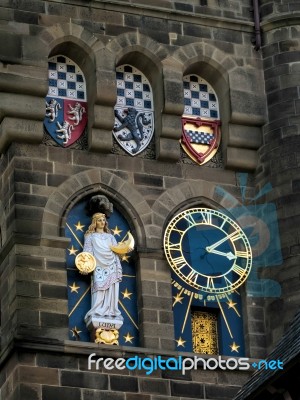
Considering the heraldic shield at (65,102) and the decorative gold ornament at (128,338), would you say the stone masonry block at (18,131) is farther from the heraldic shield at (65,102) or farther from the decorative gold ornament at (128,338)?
the decorative gold ornament at (128,338)

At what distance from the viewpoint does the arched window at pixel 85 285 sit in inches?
1421

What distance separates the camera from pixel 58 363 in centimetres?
3531

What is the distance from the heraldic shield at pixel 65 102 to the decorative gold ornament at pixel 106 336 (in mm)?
3181

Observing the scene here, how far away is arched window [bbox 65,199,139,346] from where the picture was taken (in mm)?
36094

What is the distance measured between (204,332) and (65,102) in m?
4.33

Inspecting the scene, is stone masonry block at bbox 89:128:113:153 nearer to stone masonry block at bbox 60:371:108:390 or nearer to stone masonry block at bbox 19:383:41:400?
stone masonry block at bbox 60:371:108:390

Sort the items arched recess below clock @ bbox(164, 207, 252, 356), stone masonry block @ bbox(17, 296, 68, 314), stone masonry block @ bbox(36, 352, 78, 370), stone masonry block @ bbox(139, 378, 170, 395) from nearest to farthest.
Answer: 1. stone masonry block @ bbox(36, 352, 78, 370)
2. stone masonry block @ bbox(17, 296, 68, 314)
3. stone masonry block @ bbox(139, 378, 170, 395)
4. arched recess below clock @ bbox(164, 207, 252, 356)

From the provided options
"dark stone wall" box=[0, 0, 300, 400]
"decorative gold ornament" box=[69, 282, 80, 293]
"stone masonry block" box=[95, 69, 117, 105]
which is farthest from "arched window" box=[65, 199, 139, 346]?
"stone masonry block" box=[95, 69, 117, 105]

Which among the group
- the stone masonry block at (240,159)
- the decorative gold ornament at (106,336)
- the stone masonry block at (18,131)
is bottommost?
the decorative gold ornament at (106,336)

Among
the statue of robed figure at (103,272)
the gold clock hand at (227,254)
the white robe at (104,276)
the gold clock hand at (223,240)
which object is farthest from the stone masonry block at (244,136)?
the white robe at (104,276)

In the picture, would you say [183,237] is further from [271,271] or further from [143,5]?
[143,5]

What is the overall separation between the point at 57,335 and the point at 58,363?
1.45 feet

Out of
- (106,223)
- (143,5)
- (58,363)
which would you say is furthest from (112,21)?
(58,363)

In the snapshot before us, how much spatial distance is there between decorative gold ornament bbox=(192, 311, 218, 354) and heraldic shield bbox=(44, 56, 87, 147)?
3453 millimetres
